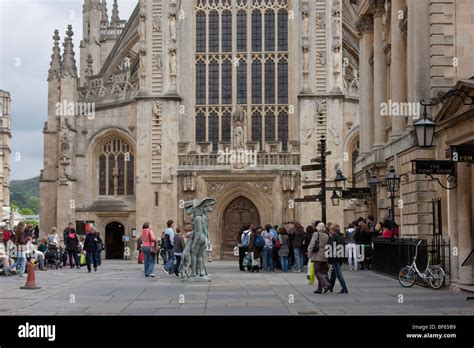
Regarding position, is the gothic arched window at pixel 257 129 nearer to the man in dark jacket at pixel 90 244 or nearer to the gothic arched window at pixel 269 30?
the gothic arched window at pixel 269 30

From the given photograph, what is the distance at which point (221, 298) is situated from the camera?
59.2ft

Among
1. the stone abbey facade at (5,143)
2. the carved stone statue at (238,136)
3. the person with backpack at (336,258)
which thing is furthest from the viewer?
the stone abbey facade at (5,143)

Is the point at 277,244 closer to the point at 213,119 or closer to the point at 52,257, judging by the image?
the point at 52,257

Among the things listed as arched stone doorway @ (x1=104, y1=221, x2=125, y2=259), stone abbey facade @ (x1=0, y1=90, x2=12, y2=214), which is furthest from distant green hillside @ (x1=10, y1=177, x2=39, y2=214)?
arched stone doorway @ (x1=104, y1=221, x2=125, y2=259)

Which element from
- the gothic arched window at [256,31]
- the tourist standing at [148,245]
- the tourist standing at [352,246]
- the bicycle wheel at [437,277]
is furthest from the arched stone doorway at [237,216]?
the bicycle wheel at [437,277]

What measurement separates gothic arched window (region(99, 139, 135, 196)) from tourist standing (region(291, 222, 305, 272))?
69.5 ft

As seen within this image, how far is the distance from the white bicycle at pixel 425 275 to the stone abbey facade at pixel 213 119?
973 inches

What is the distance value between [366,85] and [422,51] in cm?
970

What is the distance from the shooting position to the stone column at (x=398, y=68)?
81.7 feet

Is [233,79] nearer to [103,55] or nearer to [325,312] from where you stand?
[103,55]

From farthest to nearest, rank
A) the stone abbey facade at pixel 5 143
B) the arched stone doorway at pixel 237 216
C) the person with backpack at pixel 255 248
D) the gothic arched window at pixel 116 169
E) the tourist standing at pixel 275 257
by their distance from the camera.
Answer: the stone abbey facade at pixel 5 143
the gothic arched window at pixel 116 169
the arched stone doorway at pixel 237 216
the tourist standing at pixel 275 257
the person with backpack at pixel 255 248

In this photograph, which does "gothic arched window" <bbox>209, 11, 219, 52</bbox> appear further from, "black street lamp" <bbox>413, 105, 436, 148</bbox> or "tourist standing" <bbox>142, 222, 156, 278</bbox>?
"black street lamp" <bbox>413, 105, 436, 148</bbox>

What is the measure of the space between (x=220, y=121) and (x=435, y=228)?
2796 cm
